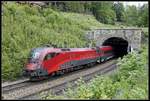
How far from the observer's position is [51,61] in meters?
27.8

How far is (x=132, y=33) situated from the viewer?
149ft

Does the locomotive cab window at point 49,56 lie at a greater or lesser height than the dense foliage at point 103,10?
greater

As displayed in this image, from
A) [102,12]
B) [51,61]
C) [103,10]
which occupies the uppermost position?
[51,61]

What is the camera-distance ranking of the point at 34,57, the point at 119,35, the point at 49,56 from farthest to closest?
the point at 119,35
the point at 49,56
the point at 34,57

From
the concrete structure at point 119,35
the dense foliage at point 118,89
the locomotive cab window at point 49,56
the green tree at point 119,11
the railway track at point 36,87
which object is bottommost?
the green tree at point 119,11

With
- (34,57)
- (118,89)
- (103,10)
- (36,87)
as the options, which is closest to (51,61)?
(34,57)

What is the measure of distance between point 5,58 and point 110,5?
5780 centimetres

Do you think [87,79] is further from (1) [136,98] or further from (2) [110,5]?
(2) [110,5]

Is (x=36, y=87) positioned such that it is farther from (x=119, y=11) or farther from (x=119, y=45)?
(x=119, y=11)

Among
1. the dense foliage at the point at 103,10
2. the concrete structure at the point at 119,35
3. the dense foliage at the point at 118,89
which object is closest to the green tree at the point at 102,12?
the dense foliage at the point at 103,10

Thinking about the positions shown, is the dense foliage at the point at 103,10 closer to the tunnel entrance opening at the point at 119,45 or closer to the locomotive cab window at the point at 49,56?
the tunnel entrance opening at the point at 119,45

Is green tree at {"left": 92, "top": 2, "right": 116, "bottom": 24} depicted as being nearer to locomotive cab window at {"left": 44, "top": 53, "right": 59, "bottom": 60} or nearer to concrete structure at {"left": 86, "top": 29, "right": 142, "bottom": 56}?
concrete structure at {"left": 86, "top": 29, "right": 142, "bottom": 56}

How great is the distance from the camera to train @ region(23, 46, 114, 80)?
2662 cm

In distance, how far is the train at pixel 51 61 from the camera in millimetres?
26625
